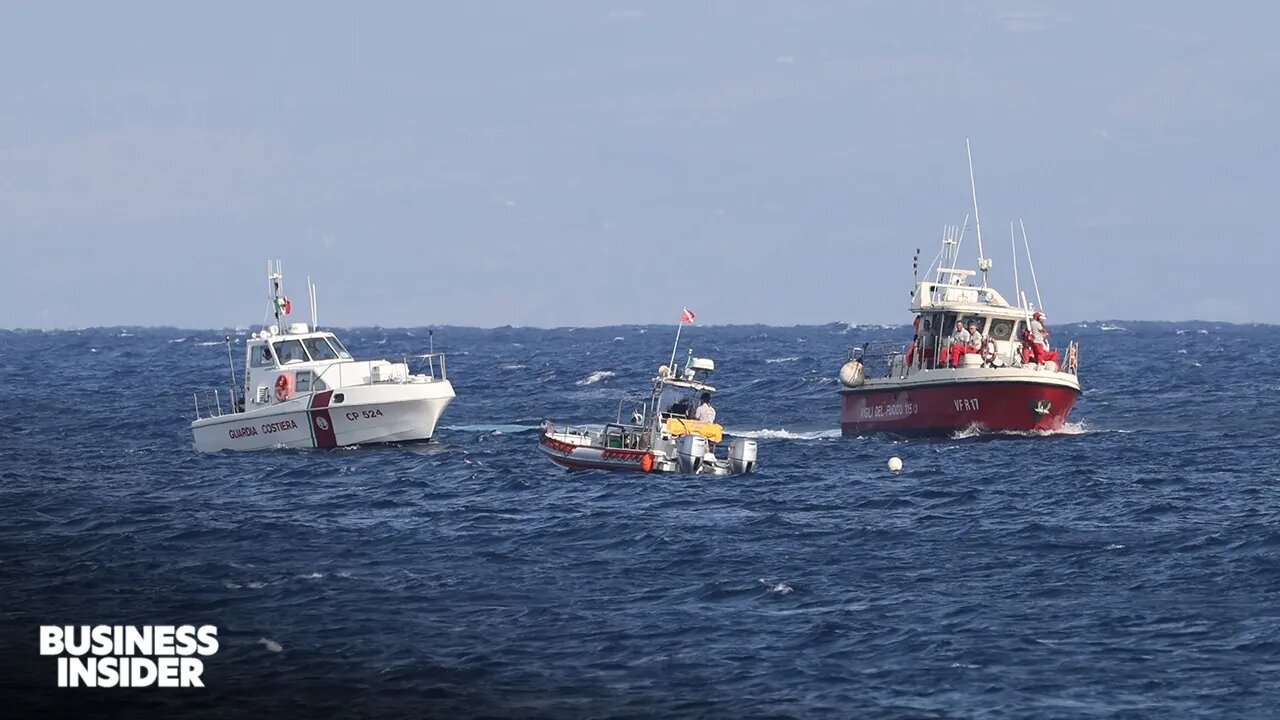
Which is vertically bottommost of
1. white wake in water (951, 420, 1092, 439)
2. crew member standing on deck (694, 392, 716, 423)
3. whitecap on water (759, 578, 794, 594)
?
whitecap on water (759, 578, 794, 594)

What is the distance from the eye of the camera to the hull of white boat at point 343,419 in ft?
146

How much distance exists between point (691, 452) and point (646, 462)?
107 centimetres

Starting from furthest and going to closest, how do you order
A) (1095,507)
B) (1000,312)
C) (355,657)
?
(1000,312)
(1095,507)
(355,657)

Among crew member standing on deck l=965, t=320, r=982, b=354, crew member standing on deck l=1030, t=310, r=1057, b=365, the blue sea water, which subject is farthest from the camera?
crew member standing on deck l=1030, t=310, r=1057, b=365

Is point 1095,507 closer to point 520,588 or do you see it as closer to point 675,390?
point 675,390

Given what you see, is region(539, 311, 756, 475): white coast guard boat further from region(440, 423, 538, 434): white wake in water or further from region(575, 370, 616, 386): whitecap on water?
region(575, 370, 616, 386): whitecap on water

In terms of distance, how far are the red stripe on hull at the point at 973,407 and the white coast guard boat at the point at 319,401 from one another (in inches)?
499

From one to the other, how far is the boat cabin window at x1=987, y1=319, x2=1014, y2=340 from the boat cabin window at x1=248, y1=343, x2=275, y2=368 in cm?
2023

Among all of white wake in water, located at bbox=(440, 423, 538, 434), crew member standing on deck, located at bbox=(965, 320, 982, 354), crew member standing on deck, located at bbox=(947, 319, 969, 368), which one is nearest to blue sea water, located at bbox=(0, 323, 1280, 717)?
crew member standing on deck, located at bbox=(947, 319, 969, 368)

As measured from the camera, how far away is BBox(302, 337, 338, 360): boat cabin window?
4612cm

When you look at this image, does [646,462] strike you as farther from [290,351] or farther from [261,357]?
[261,357]

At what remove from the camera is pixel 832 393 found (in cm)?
→ 7162

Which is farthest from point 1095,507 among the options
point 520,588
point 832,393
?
point 832,393

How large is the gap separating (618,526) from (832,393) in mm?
40178
